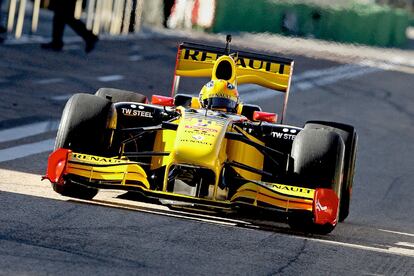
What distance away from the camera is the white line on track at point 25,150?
528 inches

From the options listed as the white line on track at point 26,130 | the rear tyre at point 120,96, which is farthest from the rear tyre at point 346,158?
the white line on track at point 26,130

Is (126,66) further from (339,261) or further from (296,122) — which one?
(339,261)

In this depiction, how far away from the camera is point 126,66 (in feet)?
89.7

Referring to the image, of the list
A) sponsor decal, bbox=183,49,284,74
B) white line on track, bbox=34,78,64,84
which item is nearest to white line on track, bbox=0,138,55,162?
sponsor decal, bbox=183,49,284,74

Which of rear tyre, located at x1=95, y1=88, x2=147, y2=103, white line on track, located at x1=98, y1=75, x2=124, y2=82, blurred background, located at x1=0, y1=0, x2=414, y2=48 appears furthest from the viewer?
blurred background, located at x1=0, y1=0, x2=414, y2=48

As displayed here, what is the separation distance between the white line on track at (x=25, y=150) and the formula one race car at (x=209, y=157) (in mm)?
1826

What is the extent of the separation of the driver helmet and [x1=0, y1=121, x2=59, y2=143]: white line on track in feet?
10.2

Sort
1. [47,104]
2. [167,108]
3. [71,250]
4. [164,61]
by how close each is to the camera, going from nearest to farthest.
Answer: [71,250], [167,108], [47,104], [164,61]

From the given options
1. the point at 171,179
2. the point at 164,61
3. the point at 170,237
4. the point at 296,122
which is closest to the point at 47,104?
the point at 296,122

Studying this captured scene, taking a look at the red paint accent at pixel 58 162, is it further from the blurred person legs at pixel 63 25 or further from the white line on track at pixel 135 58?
the white line on track at pixel 135 58

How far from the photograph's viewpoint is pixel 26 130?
1565cm

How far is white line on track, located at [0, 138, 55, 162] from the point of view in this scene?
44.0 feet

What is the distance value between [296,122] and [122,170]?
11.7 m

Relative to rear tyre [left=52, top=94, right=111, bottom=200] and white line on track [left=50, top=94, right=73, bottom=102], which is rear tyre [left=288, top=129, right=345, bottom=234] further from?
white line on track [left=50, top=94, right=73, bottom=102]
